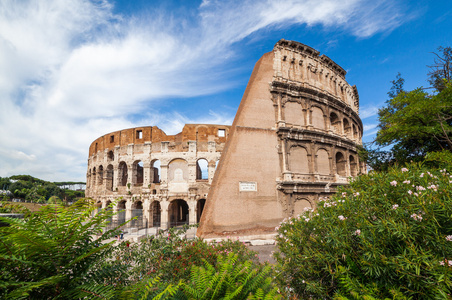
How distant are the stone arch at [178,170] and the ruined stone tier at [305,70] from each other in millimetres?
12242

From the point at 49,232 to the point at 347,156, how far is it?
20145 millimetres

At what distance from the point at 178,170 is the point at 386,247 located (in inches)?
778

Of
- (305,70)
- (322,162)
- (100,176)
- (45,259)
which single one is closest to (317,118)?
(322,162)

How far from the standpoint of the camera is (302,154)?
15.3 m

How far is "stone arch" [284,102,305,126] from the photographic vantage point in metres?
15.3

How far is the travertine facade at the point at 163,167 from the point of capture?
20781 millimetres

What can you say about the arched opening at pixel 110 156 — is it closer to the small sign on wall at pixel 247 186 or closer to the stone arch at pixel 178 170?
the stone arch at pixel 178 170

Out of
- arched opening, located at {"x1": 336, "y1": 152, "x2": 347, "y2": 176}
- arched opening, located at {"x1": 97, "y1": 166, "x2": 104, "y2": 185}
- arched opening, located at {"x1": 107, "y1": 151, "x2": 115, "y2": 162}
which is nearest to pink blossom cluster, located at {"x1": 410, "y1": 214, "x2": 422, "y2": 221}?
arched opening, located at {"x1": 336, "y1": 152, "x2": 347, "y2": 176}

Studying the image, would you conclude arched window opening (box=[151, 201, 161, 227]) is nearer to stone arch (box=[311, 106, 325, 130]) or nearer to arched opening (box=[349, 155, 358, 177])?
stone arch (box=[311, 106, 325, 130])

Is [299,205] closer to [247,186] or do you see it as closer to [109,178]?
[247,186]

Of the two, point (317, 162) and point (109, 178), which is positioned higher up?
point (317, 162)

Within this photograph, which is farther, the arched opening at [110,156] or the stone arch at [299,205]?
the arched opening at [110,156]

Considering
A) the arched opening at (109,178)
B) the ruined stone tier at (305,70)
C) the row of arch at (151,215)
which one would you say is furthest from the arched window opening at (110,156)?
the ruined stone tier at (305,70)

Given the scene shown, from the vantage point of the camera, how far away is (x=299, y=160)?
15094mm
